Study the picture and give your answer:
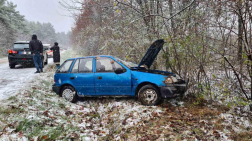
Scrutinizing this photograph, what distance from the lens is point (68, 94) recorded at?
6.14m

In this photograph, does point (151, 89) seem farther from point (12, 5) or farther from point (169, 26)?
point (12, 5)

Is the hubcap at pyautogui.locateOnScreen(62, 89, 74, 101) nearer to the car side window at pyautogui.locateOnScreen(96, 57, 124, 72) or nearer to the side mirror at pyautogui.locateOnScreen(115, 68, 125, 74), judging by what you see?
the car side window at pyautogui.locateOnScreen(96, 57, 124, 72)

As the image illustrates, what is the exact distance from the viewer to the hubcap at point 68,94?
6.11m

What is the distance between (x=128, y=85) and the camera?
5.57 meters

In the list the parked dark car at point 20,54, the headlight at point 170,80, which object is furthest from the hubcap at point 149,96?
the parked dark car at point 20,54

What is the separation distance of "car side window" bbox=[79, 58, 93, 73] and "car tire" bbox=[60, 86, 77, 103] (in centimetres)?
73

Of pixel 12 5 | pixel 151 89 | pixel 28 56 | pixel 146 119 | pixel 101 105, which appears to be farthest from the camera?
pixel 12 5

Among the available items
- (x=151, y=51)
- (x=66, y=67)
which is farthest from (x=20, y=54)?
(x=151, y=51)

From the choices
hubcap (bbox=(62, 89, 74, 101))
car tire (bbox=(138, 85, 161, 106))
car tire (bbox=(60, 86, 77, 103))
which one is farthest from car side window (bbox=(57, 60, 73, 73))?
car tire (bbox=(138, 85, 161, 106))

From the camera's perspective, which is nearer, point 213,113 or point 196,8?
point 213,113

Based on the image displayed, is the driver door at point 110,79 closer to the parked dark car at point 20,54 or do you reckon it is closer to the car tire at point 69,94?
the car tire at point 69,94

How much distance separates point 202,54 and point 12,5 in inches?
1529

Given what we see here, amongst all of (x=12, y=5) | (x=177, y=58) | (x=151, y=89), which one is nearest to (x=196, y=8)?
(x=177, y=58)

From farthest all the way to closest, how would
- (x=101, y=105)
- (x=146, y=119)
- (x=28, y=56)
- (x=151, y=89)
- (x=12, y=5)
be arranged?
(x=12, y=5)
(x=28, y=56)
(x=101, y=105)
(x=151, y=89)
(x=146, y=119)
